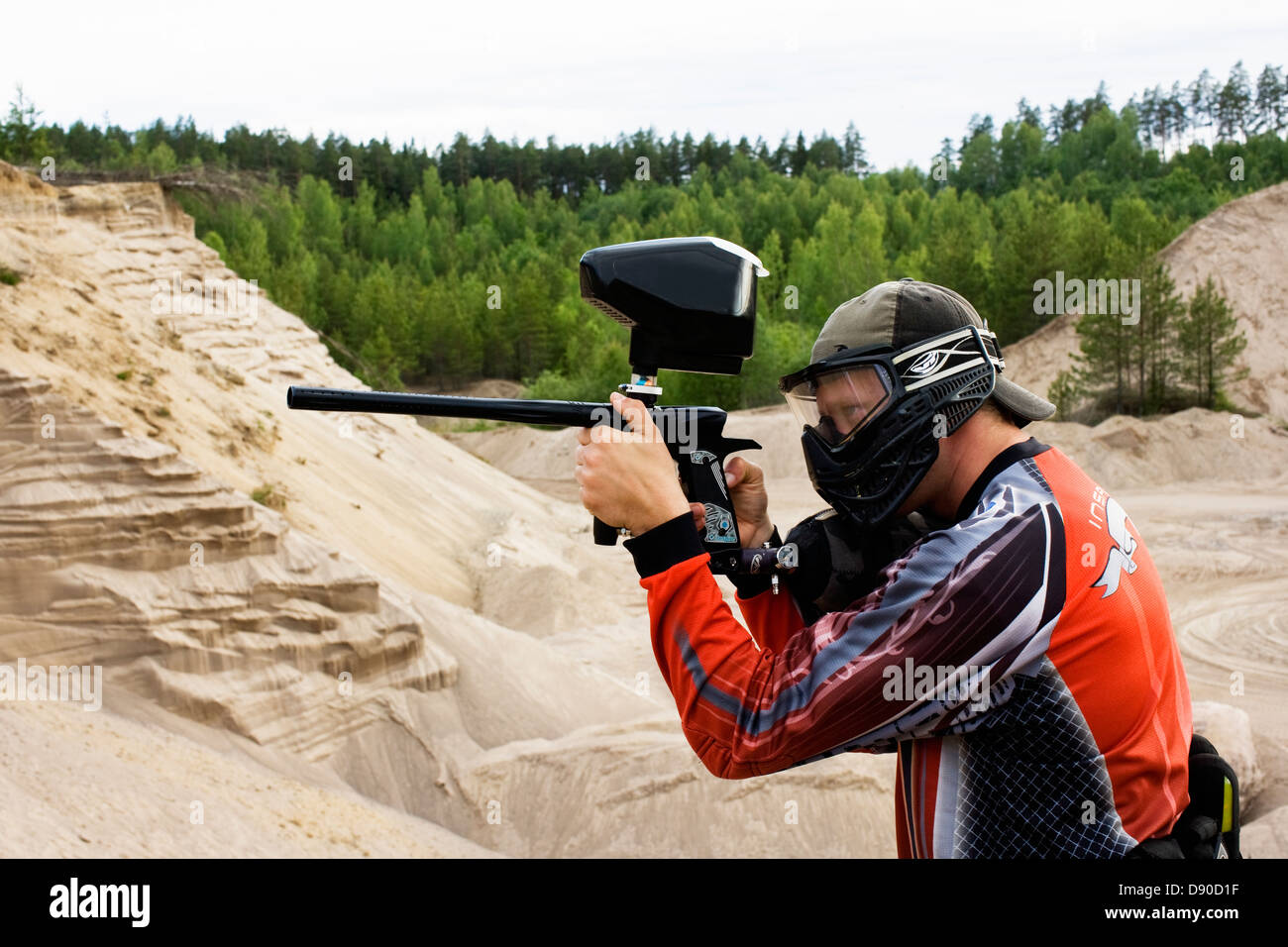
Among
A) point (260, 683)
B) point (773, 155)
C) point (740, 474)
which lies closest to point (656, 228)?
point (773, 155)

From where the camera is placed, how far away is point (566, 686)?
962 cm

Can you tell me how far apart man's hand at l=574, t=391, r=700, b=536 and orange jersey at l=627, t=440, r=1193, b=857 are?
1.5 inches

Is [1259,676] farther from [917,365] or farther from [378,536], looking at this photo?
[917,365]

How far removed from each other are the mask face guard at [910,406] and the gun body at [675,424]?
22 cm

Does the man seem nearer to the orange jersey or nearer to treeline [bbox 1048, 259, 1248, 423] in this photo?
the orange jersey

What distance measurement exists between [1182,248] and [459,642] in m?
33.1

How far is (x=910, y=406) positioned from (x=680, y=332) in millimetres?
464

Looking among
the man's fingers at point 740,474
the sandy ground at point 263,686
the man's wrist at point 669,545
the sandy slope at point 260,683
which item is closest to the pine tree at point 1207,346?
the sandy ground at point 263,686

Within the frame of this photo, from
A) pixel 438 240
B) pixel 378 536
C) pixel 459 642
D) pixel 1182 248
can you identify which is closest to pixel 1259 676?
pixel 459 642

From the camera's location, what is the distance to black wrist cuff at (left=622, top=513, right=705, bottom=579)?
1.89 meters

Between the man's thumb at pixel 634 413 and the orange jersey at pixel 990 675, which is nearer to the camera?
the orange jersey at pixel 990 675

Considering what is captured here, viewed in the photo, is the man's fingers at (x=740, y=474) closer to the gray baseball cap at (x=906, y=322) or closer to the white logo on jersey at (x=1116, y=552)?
the gray baseball cap at (x=906, y=322)

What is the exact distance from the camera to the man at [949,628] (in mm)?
1752

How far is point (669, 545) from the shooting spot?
1891mm
